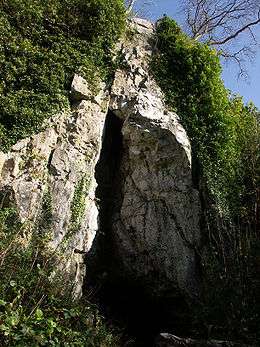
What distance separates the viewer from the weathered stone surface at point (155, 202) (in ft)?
27.8

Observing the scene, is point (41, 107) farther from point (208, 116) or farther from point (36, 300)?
point (208, 116)

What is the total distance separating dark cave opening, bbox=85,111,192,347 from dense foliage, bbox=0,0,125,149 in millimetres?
1453

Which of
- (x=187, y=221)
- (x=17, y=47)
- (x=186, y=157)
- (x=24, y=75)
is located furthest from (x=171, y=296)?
(x=17, y=47)

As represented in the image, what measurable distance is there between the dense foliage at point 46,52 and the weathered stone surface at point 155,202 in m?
1.19

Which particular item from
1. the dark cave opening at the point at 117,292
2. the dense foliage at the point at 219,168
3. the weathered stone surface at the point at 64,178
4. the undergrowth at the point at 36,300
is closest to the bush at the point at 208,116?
the dense foliage at the point at 219,168

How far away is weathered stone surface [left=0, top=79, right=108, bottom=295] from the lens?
723cm

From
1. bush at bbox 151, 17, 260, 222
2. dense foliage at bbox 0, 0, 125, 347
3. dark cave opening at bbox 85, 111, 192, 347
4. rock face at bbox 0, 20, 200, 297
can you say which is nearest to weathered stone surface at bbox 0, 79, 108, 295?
rock face at bbox 0, 20, 200, 297

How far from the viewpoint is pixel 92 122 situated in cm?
875

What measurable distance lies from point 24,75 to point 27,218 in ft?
10.3

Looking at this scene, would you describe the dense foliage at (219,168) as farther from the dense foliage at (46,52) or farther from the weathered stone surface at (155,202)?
the dense foliage at (46,52)

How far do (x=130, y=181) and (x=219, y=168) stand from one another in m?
2.05

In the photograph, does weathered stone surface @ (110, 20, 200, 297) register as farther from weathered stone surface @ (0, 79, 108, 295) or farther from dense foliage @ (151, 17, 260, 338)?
weathered stone surface @ (0, 79, 108, 295)

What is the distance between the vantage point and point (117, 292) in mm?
9125

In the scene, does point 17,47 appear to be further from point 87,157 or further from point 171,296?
point 171,296
